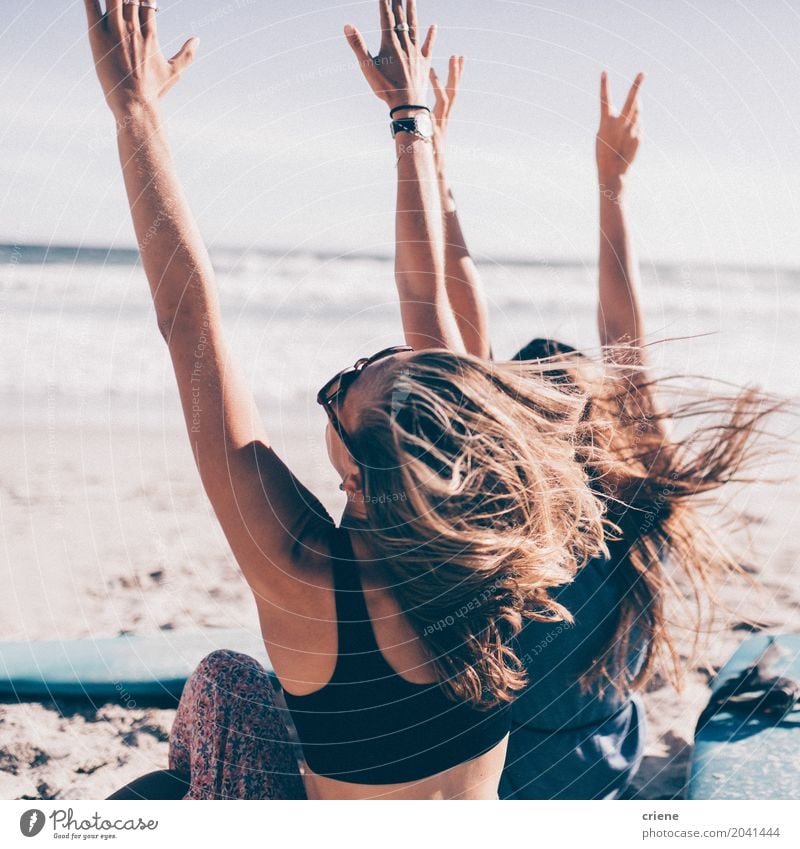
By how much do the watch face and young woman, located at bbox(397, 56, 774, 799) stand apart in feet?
0.72

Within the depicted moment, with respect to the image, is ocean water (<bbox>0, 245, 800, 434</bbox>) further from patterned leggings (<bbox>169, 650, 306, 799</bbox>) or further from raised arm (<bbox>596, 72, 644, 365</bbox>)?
patterned leggings (<bbox>169, 650, 306, 799</bbox>)

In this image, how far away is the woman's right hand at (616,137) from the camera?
1.69 m

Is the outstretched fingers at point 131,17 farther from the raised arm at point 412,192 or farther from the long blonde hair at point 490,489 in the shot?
the long blonde hair at point 490,489

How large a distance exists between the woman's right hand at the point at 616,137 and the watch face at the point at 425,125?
0.41 metres

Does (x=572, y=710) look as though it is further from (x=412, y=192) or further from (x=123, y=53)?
(x=123, y=53)

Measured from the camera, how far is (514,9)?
1.98 metres

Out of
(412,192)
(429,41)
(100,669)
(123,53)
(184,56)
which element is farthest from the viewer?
(100,669)

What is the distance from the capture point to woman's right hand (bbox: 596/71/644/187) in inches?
66.4

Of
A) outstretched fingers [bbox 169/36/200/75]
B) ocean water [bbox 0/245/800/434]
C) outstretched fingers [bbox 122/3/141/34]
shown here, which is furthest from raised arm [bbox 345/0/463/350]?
ocean water [bbox 0/245/800/434]

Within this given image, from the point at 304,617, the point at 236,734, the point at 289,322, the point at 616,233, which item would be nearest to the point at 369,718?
the point at 304,617

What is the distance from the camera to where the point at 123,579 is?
2936mm

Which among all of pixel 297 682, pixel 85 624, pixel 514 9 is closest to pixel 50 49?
pixel 514 9

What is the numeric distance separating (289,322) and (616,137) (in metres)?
4.52

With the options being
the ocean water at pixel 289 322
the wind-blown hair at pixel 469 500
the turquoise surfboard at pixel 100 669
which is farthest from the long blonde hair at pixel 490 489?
the ocean water at pixel 289 322
